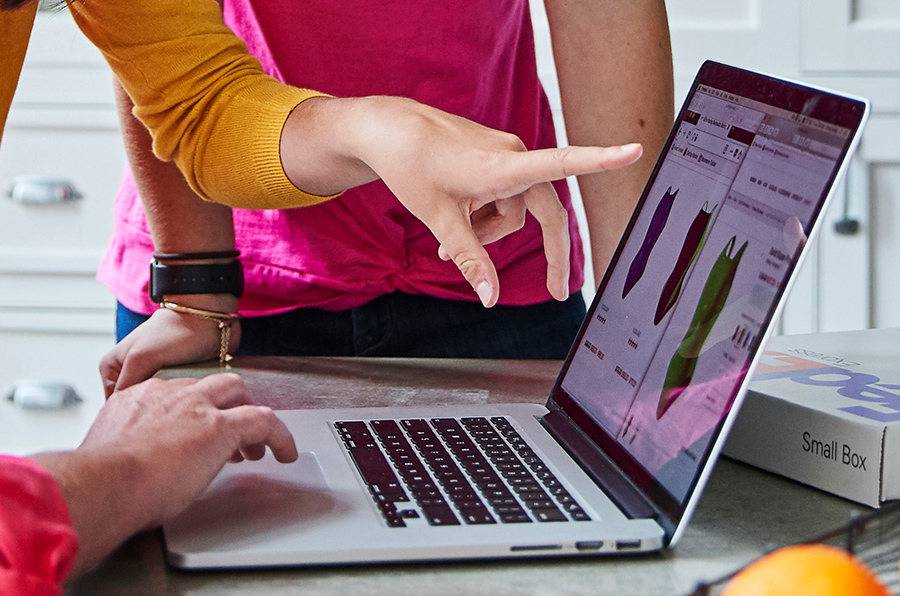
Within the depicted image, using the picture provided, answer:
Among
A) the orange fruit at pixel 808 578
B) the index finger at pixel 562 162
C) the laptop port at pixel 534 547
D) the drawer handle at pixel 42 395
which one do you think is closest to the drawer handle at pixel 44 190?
the drawer handle at pixel 42 395

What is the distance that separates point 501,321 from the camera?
104cm

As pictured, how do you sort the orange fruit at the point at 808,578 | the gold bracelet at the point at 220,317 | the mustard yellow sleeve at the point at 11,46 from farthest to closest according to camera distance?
the gold bracelet at the point at 220,317
the mustard yellow sleeve at the point at 11,46
the orange fruit at the point at 808,578

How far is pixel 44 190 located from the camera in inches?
71.7

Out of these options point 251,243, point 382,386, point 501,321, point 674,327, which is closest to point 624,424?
point 674,327

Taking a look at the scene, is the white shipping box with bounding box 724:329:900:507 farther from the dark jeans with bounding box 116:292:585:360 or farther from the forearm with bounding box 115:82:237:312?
the forearm with bounding box 115:82:237:312

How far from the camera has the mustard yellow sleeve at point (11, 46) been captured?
77cm

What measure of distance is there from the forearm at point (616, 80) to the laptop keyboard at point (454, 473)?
369 millimetres

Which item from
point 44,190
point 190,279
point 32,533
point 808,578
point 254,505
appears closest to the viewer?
point 808,578

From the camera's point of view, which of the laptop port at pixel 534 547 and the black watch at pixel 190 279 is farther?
the black watch at pixel 190 279

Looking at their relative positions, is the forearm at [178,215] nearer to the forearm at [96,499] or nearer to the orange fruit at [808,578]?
the forearm at [96,499]

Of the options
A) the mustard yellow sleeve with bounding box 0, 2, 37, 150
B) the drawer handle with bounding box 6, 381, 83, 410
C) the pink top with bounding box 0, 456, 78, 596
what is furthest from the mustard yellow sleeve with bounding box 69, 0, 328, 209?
the drawer handle with bounding box 6, 381, 83, 410

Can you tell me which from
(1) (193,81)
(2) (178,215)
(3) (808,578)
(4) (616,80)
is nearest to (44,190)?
(2) (178,215)

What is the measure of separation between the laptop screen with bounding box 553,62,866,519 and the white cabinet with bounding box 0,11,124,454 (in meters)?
1.35

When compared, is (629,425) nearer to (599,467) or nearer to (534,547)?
(599,467)
